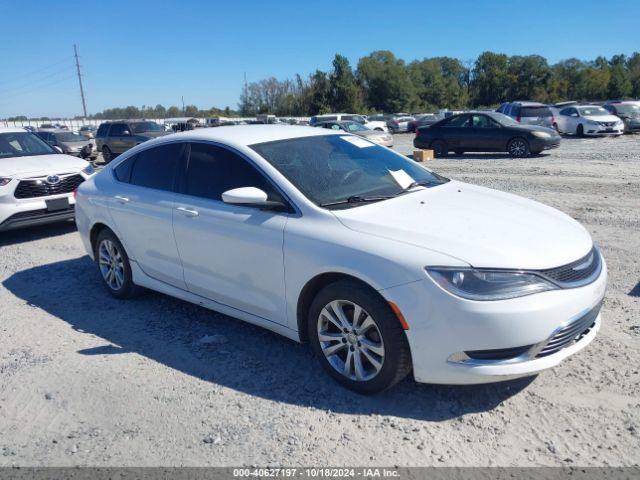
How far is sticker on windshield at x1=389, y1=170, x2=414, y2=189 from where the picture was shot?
4.18 m

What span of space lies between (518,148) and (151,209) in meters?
13.9

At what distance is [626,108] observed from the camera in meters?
26.3

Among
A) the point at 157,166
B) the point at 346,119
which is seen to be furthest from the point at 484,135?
the point at 346,119

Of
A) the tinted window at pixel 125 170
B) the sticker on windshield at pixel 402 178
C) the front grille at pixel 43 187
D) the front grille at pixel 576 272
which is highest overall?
the tinted window at pixel 125 170

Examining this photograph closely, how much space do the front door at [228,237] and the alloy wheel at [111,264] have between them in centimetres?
119

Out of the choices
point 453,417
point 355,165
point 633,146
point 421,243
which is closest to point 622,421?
point 453,417

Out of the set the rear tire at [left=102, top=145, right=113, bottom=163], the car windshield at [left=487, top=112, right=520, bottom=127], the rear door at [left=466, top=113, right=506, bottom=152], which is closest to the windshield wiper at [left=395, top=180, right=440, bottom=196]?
the rear door at [left=466, top=113, right=506, bottom=152]

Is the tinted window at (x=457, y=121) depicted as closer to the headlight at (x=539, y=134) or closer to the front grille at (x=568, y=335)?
the headlight at (x=539, y=134)

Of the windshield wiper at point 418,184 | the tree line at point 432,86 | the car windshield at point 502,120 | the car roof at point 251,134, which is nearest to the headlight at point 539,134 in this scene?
the car windshield at point 502,120

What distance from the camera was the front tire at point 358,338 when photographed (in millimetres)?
3119

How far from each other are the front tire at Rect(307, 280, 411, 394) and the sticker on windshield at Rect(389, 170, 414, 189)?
1238 mm

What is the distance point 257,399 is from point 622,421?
2.19 m

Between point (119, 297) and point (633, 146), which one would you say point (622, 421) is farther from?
point (633, 146)

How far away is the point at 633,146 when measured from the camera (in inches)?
729
